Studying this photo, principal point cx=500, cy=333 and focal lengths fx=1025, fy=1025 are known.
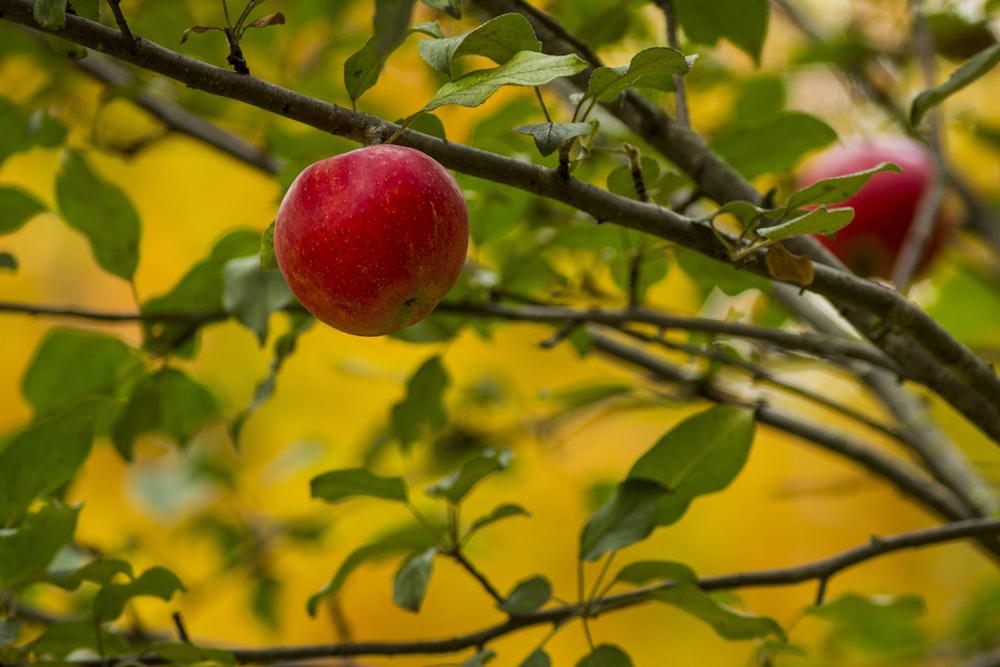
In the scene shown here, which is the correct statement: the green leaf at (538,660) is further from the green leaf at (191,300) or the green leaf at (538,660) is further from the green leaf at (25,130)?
the green leaf at (25,130)

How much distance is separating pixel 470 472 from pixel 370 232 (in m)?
0.31

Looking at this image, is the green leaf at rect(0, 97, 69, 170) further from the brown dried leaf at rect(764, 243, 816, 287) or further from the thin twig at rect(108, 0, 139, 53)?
the brown dried leaf at rect(764, 243, 816, 287)

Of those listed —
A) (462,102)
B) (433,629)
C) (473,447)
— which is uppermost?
(462,102)

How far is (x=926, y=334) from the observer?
0.69 meters

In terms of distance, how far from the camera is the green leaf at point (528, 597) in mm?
825

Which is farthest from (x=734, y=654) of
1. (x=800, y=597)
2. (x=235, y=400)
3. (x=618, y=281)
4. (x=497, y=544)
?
(x=618, y=281)

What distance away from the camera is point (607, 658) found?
818 millimetres

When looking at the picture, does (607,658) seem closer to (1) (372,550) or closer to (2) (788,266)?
(1) (372,550)

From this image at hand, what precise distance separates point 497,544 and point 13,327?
1266mm

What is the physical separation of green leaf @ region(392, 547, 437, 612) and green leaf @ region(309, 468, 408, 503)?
0.20 feet

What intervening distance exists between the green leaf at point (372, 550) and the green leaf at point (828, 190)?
48cm

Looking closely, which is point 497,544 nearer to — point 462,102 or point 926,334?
point 926,334

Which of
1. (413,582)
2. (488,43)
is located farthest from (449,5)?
(413,582)

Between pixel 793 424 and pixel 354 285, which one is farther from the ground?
pixel 354 285
